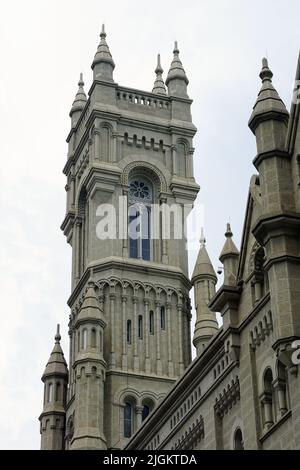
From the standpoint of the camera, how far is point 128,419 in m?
53.6

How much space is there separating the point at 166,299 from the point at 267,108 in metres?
27.8

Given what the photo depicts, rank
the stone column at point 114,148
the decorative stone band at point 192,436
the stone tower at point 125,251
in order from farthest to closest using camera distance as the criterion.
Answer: the stone column at point 114,148 → the stone tower at point 125,251 → the decorative stone band at point 192,436

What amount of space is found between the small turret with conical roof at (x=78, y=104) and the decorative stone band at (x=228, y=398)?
36.2m

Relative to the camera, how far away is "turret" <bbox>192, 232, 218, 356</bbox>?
53.0 metres

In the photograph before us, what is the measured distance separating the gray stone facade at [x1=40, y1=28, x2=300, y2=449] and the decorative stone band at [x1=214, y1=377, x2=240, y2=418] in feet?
0.22

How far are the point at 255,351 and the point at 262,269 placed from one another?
2.37 meters

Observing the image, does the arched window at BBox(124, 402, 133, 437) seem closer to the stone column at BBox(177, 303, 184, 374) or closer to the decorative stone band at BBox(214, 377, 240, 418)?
the stone column at BBox(177, 303, 184, 374)

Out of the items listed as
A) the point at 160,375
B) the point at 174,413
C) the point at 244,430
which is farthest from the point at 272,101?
the point at 160,375

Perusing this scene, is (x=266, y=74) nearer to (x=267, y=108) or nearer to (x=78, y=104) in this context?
Answer: (x=267, y=108)

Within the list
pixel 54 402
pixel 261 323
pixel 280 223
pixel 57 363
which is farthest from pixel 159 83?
pixel 280 223

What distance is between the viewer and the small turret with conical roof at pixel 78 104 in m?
68.1

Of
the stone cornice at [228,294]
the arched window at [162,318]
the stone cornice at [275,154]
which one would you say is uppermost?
the arched window at [162,318]

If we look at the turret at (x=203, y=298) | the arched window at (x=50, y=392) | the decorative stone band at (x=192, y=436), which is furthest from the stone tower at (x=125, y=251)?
the decorative stone band at (x=192, y=436)

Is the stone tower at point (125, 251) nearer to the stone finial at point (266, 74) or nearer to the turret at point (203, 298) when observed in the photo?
the turret at point (203, 298)
